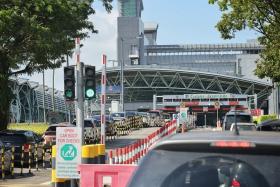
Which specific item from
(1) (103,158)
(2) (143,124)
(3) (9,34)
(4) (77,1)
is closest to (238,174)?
(1) (103,158)

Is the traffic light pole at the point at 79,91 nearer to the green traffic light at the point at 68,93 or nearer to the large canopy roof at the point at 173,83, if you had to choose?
the green traffic light at the point at 68,93

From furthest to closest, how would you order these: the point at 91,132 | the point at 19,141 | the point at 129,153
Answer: the point at 91,132, the point at 19,141, the point at 129,153

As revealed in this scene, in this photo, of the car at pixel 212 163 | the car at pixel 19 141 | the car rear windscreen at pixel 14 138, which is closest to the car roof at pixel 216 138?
the car at pixel 212 163

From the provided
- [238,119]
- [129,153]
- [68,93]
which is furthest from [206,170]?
[238,119]

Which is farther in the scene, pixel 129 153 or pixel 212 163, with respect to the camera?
pixel 129 153

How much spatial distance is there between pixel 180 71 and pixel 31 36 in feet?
352

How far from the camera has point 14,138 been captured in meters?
26.5

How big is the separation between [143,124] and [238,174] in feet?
204

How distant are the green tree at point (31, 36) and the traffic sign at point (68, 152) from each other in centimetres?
2076

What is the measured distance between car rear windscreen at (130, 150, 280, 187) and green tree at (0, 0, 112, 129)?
2816cm

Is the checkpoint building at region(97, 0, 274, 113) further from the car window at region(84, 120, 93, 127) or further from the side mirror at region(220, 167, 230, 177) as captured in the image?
the side mirror at region(220, 167, 230, 177)

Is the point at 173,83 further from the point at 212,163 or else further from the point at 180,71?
the point at 212,163

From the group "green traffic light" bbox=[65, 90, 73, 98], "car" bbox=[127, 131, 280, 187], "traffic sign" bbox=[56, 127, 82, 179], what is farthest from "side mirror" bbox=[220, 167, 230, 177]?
"green traffic light" bbox=[65, 90, 73, 98]

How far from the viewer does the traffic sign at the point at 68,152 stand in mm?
11695
